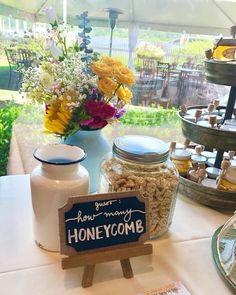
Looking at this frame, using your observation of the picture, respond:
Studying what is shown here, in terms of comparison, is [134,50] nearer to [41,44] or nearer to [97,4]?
[97,4]

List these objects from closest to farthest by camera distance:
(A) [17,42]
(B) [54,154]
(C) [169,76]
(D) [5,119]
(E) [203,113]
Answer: (B) [54,154], (E) [203,113], (A) [17,42], (D) [5,119], (C) [169,76]

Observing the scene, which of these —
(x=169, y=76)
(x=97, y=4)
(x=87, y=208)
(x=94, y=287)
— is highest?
(x=97, y=4)

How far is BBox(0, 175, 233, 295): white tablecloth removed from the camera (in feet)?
2.13

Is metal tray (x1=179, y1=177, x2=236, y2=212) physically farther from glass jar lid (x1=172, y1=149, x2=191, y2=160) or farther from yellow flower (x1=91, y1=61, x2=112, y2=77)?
yellow flower (x1=91, y1=61, x2=112, y2=77)

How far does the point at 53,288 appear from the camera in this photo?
642 millimetres

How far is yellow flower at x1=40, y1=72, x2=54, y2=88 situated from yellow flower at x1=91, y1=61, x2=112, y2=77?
12 cm

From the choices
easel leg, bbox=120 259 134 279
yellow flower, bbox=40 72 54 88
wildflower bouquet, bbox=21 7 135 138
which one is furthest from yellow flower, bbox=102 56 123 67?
easel leg, bbox=120 259 134 279

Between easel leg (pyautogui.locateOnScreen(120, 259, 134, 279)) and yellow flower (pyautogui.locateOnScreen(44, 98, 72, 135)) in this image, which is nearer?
easel leg (pyautogui.locateOnScreen(120, 259, 134, 279))

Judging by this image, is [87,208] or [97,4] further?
[97,4]

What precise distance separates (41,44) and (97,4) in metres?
0.36

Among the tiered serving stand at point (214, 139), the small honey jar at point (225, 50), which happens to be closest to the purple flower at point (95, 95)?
the tiered serving stand at point (214, 139)

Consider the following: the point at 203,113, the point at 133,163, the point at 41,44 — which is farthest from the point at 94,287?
the point at 41,44

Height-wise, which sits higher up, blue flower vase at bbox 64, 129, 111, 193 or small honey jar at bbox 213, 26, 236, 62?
small honey jar at bbox 213, 26, 236, 62

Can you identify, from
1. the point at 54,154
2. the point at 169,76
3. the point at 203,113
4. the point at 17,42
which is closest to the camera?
the point at 54,154
